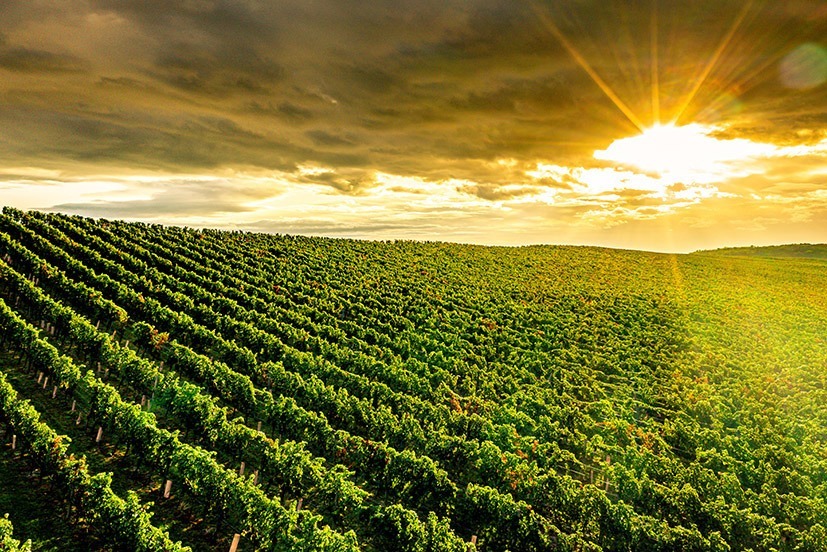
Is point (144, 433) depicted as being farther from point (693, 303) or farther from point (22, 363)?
point (693, 303)

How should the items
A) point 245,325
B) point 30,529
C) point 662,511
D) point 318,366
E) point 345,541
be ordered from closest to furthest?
1. point 345,541
2. point 30,529
3. point 662,511
4. point 318,366
5. point 245,325

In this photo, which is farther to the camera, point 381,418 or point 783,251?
point 783,251

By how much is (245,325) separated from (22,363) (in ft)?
49.6

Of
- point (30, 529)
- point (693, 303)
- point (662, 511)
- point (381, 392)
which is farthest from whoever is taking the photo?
point (693, 303)

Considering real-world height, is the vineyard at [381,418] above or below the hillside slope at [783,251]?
below

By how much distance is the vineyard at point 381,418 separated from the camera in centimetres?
2009

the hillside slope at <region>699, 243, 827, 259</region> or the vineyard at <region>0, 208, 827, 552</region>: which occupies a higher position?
the hillside slope at <region>699, 243, 827, 259</region>

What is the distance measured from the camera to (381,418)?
28047 millimetres

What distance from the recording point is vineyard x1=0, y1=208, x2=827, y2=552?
20.1 m

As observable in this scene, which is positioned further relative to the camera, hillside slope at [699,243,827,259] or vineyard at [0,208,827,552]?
hillside slope at [699,243,827,259]

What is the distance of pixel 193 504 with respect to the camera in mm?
21281

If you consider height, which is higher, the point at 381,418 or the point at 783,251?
the point at 783,251

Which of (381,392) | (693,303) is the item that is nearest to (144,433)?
(381,392)

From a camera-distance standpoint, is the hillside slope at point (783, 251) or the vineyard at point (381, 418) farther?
the hillside slope at point (783, 251)
